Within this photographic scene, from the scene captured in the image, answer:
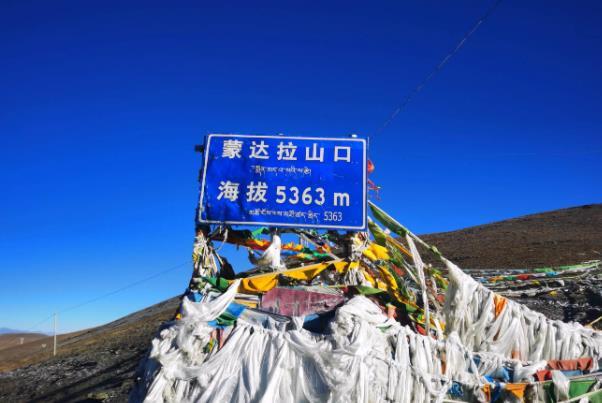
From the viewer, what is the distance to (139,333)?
22.8m

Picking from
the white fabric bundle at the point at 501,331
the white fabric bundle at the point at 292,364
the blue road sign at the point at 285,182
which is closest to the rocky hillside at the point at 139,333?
the white fabric bundle at the point at 501,331

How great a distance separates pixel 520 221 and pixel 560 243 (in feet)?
62.5

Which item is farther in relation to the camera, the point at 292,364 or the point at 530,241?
the point at 530,241

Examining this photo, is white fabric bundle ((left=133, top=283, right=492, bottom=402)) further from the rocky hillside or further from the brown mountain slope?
the brown mountain slope

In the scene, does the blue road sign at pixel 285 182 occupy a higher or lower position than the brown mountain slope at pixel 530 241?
lower

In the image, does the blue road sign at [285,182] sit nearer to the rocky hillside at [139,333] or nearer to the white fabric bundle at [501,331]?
the white fabric bundle at [501,331]

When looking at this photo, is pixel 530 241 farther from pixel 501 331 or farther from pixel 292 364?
pixel 292 364

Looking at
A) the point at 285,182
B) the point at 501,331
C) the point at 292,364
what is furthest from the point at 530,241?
the point at 292,364

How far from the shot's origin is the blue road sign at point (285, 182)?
934cm

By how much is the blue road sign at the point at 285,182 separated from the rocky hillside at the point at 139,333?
773cm

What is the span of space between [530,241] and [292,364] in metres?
31.3

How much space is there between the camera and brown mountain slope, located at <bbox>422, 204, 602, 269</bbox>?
2535 cm

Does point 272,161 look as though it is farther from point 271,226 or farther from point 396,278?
point 396,278

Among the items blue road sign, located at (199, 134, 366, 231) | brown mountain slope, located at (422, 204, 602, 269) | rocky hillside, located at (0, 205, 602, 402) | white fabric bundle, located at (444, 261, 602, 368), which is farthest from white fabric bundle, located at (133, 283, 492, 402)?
brown mountain slope, located at (422, 204, 602, 269)
